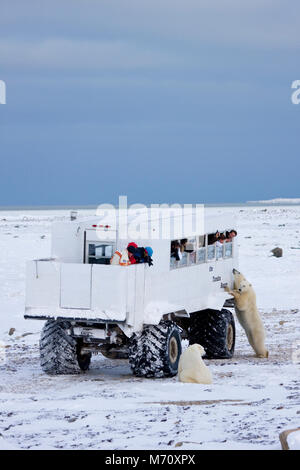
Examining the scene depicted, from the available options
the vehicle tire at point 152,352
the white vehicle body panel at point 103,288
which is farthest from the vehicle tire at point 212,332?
the vehicle tire at point 152,352

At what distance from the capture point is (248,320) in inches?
603

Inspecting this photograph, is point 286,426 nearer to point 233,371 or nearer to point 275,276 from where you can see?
point 233,371

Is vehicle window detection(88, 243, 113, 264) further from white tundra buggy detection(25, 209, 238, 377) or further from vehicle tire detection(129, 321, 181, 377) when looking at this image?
vehicle tire detection(129, 321, 181, 377)

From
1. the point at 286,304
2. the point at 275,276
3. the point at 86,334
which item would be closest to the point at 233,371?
the point at 86,334

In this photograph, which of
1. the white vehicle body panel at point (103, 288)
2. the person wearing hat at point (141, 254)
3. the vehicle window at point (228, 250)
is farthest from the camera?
the vehicle window at point (228, 250)

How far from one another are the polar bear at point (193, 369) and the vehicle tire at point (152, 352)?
1.25 ft

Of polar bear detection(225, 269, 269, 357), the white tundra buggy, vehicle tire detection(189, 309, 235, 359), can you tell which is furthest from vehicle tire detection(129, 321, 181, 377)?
polar bear detection(225, 269, 269, 357)

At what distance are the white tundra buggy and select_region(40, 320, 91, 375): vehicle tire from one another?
16 millimetres

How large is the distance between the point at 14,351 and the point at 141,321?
192 inches

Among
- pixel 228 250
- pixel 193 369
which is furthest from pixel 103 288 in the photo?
pixel 228 250

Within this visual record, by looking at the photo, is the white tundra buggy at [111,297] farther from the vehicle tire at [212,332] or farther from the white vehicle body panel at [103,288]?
the vehicle tire at [212,332]

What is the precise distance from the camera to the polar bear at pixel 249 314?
592 inches

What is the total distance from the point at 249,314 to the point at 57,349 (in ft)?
12.8

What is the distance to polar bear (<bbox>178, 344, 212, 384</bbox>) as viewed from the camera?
1220 centimetres
